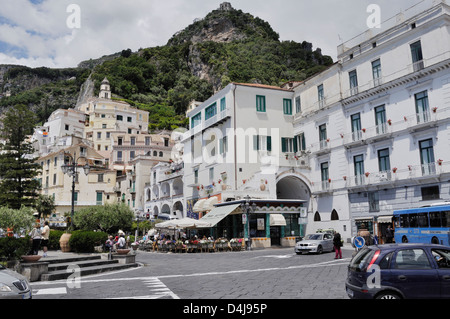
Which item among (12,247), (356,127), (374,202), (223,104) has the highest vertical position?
(223,104)

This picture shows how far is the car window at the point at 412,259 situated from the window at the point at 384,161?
22.3m

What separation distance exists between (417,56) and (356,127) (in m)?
7.06

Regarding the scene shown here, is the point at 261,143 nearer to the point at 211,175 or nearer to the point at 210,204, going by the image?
the point at 211,175

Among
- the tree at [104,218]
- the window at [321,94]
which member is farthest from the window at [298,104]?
the tree at [104,218]

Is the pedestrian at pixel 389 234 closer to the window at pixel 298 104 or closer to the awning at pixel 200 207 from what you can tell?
the window at pixel 298 104

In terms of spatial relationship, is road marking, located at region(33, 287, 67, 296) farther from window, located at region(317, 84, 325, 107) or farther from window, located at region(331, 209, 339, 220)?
window, located at region(317, 84, 325, 107)

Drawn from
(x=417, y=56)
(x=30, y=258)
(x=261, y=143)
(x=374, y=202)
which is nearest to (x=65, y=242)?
(x=30, y=258)

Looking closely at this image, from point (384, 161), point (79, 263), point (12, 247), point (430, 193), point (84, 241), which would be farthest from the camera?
point (384, 161)

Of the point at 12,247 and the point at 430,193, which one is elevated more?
the point at 430,193

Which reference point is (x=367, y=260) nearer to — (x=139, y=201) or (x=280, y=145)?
(x=280, y=145)

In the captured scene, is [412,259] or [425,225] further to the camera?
[425,225]

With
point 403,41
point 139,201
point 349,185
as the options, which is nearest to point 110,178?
point 139,201

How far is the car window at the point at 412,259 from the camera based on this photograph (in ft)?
24.2

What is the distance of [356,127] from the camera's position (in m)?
31.2
